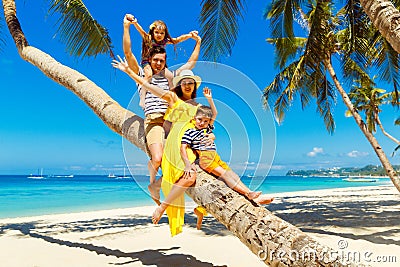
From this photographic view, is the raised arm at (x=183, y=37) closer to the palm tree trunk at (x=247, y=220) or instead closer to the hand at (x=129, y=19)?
the hand at (x=129, y=19)

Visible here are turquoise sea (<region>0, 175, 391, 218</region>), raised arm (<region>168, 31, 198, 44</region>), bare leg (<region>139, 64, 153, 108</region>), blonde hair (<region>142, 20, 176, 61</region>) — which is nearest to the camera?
bare leg (<region>139, 64, 153, 108</region>)

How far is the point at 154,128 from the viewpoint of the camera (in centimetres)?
321

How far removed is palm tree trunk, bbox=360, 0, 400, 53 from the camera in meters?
4.15

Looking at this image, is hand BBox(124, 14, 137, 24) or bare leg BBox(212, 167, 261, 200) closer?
bare leg BBox(212, 167, 261, 200)

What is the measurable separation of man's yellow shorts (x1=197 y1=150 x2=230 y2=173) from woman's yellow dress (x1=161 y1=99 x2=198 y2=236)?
0.22ft

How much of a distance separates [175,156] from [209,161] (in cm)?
27

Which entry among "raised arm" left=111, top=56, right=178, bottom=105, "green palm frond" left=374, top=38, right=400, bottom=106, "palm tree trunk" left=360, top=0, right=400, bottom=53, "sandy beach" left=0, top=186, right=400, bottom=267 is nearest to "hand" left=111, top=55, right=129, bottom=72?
"raised arm" left=111, top=56, right=178, bottom=105

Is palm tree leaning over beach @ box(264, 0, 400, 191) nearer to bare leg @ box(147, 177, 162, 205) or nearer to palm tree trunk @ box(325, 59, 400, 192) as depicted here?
palm tree trunk @ box(325, 59, 400, 192)

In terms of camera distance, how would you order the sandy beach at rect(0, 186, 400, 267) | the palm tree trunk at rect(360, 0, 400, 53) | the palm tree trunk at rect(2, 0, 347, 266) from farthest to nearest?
the sandy beach at rect(0, 186, 400, 267) < the palm tree trunk at rect(360, 0, 400, 53) < the palm tree trunk at rect(2, 0, 347, 266)

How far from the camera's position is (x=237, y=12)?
6234 millimetres

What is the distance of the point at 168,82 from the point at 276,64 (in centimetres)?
1002

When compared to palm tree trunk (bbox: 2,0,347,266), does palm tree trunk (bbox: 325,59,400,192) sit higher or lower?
higher

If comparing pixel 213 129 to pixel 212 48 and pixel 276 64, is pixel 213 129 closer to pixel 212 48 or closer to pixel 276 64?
pixel 212 48

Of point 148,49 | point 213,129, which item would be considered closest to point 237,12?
point 148,49
